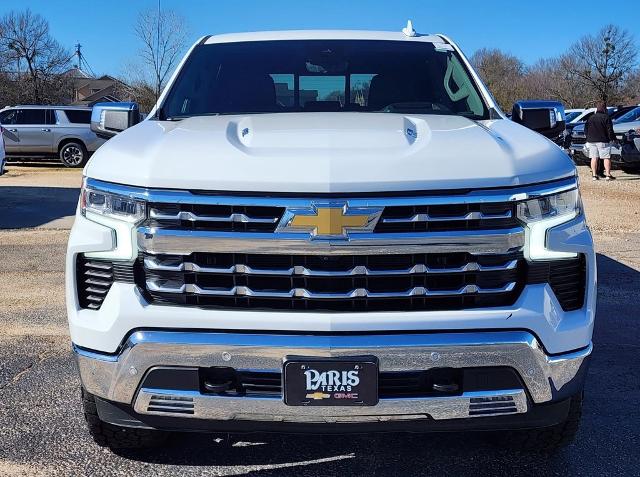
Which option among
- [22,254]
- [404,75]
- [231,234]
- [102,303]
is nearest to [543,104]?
[404,75]

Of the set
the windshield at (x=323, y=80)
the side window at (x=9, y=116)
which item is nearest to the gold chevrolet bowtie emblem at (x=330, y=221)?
the windshield at (x=323, y=80)

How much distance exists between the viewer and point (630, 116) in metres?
17.9

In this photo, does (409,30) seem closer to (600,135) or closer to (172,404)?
(172,404)

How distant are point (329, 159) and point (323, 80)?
171 cm

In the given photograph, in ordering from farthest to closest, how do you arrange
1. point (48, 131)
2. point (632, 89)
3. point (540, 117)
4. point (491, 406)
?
point (632, 89) < point (48, 131) < point (540, 117) < point (491, 406)

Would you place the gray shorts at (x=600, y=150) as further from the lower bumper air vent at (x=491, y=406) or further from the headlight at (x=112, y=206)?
the headlight at (x=112, y=206)

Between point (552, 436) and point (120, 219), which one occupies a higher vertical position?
point (120, 219)

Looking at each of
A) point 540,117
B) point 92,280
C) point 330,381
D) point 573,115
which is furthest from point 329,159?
point 573,115

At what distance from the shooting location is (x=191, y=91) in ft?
13.2

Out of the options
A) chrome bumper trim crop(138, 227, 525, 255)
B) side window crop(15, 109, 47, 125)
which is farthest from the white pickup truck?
side window crop(15, 109, 47, 125)

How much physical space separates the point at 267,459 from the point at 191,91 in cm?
211

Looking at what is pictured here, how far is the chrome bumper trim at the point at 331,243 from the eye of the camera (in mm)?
2398

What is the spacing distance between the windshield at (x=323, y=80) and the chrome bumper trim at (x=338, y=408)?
68.0 inches

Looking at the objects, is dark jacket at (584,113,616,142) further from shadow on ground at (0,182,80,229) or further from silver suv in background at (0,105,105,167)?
silver suv in background at (0,105,105,167)
